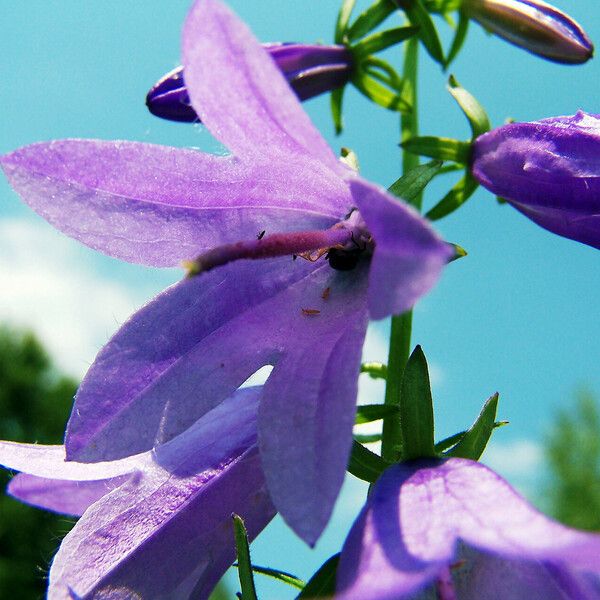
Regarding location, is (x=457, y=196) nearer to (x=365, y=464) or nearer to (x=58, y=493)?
(x=365, y=464)

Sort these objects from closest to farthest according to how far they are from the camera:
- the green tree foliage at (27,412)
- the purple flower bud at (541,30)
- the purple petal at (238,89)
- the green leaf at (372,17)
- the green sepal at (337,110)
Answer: the purple petal at (238,89), the purple flower bud at (541,30), the green leaf at (372,17), the green sepal at (337,110), the green tree foliage at (27,412)

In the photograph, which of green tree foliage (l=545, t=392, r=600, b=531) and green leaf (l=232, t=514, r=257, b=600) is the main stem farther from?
green tree foliage (l=545, t=392, r=600, b=531)

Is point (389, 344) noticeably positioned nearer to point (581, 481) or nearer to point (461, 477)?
point (461, 477)

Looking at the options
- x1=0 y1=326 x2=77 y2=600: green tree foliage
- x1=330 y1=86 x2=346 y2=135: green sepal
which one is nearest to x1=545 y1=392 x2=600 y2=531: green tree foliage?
x1=0 y1=326 x2=77 y2=600: green tree foliage

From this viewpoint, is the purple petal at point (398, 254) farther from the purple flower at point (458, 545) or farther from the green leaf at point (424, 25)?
the green leaf at point (424, 25)

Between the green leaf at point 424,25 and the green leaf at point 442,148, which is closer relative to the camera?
the green leaf at point 442,148

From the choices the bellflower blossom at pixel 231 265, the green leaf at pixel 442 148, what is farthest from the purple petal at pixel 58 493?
the green leaf at pixel 442 148

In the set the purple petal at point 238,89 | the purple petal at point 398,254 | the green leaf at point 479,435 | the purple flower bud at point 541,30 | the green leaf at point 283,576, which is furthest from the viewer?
the purple flower bud at point 541,30
